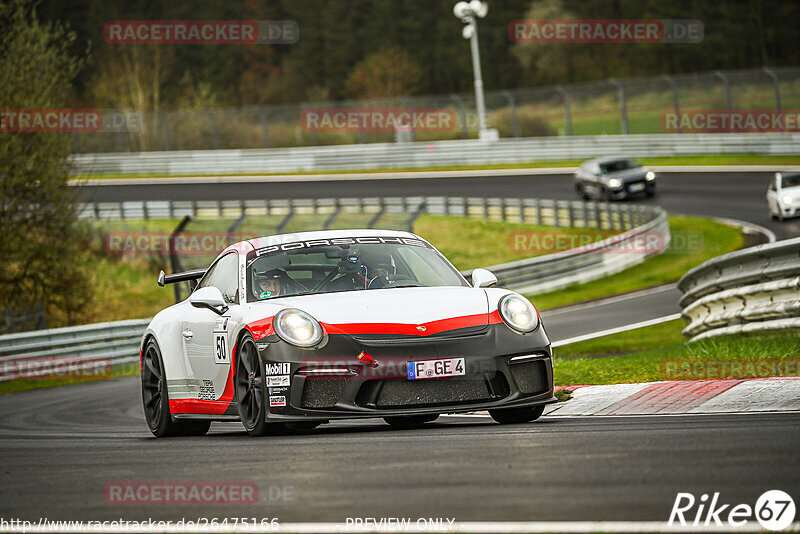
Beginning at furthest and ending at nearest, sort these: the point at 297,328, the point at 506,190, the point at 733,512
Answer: the point at 506,190
the point at 297,328
the point at 733,512

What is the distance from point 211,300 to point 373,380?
1.62m

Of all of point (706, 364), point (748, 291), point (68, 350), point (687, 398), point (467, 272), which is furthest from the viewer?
point (68, 350)

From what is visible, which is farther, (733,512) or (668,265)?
(668,265)

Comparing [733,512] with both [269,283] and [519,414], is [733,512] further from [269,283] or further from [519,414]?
[269,283]

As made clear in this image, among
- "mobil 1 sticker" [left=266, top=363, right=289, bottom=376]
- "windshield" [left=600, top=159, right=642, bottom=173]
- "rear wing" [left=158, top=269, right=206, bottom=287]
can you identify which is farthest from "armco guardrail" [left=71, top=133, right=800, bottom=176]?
"mobil 1 sticker" [left=266, top=363, right=289, bottom=376]

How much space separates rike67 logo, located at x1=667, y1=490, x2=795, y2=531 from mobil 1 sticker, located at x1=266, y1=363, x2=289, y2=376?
3358 millimetres

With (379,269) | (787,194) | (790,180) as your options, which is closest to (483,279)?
(379,269)

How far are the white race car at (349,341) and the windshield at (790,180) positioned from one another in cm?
2553

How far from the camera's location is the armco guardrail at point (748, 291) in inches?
477

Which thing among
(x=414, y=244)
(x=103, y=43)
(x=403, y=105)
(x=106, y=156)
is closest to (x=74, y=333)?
(x=414, y=244)

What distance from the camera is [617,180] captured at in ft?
135

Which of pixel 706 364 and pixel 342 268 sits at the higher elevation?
pixel 342 268

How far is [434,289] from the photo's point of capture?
28.2 ft

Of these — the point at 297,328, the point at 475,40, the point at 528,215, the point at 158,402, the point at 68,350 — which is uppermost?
the point at 475,40
